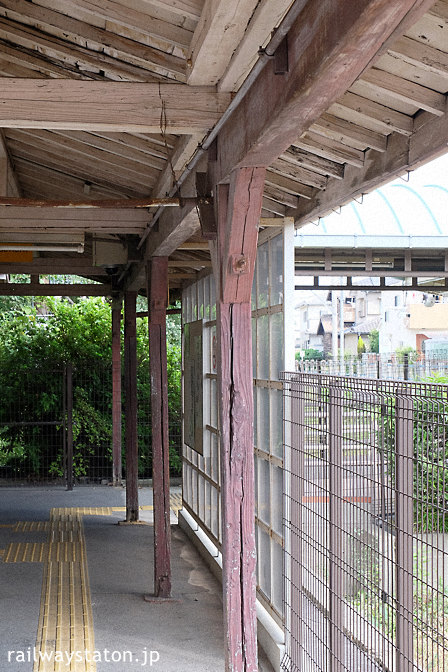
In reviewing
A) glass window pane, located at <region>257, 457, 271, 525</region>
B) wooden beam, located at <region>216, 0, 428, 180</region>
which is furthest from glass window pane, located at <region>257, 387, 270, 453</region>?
wooden beam, located at <region>216, 0, 428, 180</region>

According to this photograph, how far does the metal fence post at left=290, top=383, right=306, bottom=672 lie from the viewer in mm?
4438

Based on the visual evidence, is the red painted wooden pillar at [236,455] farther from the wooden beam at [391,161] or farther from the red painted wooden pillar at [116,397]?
the red painted wooden pillar at [116,397]

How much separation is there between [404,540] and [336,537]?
0.91m

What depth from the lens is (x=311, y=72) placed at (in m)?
2.01

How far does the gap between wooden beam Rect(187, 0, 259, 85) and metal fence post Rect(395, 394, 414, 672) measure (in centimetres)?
139

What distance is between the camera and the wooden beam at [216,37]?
246 centimetres

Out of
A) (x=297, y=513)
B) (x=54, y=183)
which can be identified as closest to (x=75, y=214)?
(x=54, y=183)

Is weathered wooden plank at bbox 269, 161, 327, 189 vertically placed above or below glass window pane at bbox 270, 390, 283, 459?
above

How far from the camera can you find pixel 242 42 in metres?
2.67

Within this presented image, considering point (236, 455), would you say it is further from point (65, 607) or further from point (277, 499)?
point (65, 607)

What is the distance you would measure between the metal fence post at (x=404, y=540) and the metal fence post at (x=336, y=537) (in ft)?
2.37

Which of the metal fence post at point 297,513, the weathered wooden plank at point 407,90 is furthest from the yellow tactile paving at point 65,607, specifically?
the weathered wooden plank at point 407,90

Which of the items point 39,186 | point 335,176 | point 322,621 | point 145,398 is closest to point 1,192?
point 39,186

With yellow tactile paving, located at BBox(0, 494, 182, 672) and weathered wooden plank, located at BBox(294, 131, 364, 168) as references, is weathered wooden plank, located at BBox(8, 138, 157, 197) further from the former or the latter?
yellow tactile paving, located at BBox(0, 494, 182, 672)
